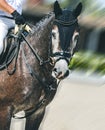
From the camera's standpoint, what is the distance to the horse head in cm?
629

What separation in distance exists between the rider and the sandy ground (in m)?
2.52

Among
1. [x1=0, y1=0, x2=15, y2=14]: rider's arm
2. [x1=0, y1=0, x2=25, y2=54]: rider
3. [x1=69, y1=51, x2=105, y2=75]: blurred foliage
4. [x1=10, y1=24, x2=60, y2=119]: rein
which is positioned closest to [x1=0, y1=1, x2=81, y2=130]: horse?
[x1=10, y1=24, x2=60, y2=119]: rein

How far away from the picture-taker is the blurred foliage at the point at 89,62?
56.7 ft

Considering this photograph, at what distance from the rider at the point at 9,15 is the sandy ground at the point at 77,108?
252cm

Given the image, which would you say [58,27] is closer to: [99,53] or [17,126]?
[17,126]

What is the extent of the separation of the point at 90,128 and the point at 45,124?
0.87 meters

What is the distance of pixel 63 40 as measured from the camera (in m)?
6.29

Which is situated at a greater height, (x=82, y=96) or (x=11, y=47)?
(x=11, y=47)

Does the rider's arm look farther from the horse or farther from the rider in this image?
the horse

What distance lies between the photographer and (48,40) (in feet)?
21.9

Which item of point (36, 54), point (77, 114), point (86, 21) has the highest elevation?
point (36, 54)

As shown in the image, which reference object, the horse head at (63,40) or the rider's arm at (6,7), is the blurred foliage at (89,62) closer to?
the rider's arm at (6,7)

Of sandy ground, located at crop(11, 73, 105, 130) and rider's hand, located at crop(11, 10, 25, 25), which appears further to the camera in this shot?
sandy ground, located at crop(11, 73, 105, 130)

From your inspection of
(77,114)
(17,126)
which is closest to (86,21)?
(77,114)
